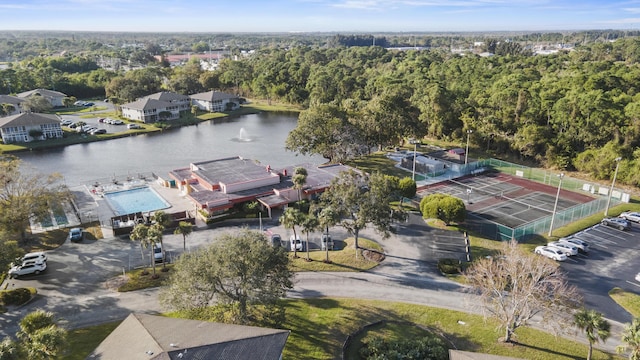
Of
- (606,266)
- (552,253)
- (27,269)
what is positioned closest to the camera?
(27,269)

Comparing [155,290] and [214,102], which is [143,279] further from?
[214,102]

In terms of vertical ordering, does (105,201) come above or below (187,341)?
below

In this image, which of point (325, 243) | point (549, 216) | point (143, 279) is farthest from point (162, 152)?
point (549, 216)

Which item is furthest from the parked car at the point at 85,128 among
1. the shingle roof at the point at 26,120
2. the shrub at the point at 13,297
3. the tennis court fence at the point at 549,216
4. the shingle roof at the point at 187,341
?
the tennis court fence at the point at 549,216

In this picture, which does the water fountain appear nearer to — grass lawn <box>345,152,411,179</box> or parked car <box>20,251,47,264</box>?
grass lawn <box>345,152,411,179</box>

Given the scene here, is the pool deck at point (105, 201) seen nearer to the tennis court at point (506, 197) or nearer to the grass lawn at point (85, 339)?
the grass lawn at point (85, 339)

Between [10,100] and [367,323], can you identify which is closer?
[367,323]

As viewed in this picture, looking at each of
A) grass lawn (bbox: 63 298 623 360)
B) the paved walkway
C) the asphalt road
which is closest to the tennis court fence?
the asphalt road
